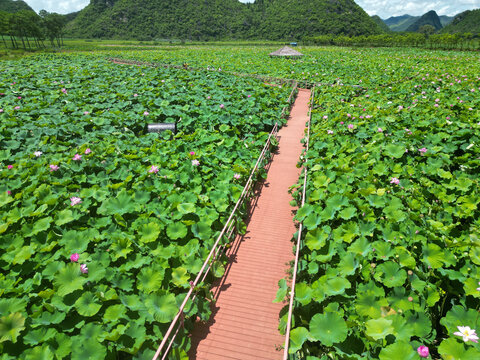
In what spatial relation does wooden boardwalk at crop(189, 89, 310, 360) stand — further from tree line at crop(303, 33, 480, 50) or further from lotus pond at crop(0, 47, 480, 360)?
tree line at crop(303, 33, 480, 50)

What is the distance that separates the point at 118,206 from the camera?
14.7 ft

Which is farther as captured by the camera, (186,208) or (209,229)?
(186,208)

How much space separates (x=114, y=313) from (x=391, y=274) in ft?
10.4

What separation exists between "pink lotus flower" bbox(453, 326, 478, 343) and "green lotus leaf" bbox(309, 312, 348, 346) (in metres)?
0.94

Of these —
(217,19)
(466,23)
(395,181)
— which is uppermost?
(217,19)

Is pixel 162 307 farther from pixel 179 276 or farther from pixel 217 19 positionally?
pixel 217 19

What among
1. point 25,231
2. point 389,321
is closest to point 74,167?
point 25,231

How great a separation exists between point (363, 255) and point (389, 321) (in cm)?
102

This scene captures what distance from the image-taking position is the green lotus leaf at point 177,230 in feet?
13.2

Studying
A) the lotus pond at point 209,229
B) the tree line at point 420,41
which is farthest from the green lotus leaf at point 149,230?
the tree line at point 420,41

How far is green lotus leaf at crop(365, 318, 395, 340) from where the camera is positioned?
2.44 metres

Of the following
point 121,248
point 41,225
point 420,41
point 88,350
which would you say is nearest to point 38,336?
point 88,350

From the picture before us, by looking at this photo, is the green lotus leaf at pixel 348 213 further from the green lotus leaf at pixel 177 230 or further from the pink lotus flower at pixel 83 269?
the pink lotus flower at pixel 83 269

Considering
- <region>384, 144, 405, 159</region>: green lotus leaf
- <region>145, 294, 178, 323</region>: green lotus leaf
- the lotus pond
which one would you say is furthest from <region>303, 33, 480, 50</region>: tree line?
<region>145, 294, 178, 323</region>: green lotus leaf
